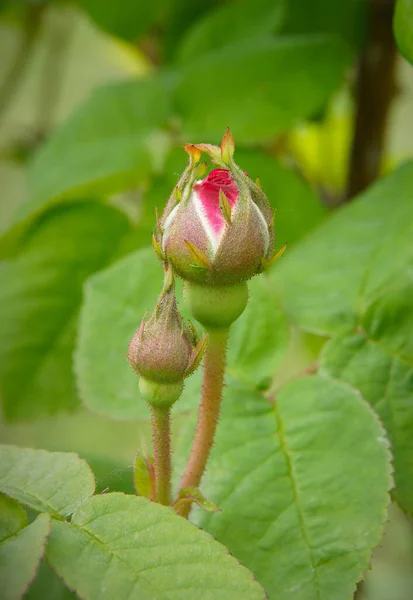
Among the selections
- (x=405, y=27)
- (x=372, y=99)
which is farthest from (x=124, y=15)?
(x=405, y=27)

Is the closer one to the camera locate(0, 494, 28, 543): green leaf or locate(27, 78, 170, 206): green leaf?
locate(0, 494, 28, 543): green leaf

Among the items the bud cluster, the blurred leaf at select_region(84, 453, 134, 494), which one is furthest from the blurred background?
the bud cluster

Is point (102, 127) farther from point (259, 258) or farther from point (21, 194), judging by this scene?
point (21, 194)

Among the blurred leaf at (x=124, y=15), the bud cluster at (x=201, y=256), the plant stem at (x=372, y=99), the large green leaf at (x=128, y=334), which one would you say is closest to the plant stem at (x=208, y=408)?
the bud cluster at (x=201, y=256)

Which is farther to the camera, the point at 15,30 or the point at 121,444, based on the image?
the point at 121,444

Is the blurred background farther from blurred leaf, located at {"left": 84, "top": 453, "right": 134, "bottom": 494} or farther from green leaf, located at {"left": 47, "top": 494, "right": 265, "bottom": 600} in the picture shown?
green leaf, located at {"left": 47, "top": 494, "right": 265, "bottom": 600}

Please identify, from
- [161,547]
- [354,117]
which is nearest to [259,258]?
[161,547]
